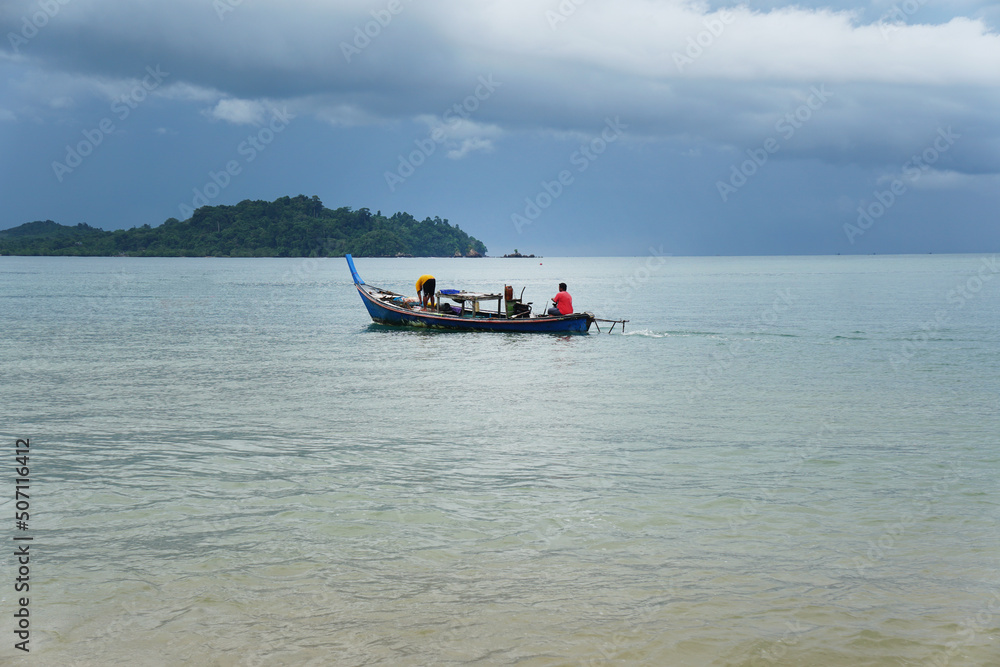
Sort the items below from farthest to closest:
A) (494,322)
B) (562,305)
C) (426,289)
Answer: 1. (426,289)
2. (562,305)
3. (494,322)

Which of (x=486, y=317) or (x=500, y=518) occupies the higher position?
(x=486, y=317)

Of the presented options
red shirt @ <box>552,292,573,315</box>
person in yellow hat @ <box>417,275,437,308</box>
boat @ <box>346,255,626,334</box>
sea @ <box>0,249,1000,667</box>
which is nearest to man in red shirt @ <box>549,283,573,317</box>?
red shirt @ <box>552,292,573,315</box>

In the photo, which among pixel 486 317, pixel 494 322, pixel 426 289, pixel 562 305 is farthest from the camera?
pixel 426 289

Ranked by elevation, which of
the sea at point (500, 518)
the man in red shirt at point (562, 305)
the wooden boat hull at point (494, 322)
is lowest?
the sea at point (500, 518)

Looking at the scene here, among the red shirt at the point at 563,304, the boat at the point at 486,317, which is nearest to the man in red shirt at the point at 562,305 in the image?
the red shirt at the point at 563,304

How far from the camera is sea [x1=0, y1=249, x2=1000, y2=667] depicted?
21.7ft

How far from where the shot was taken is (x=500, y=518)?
9.62 meters

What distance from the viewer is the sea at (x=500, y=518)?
661 cm

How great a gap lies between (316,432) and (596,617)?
9.16 meters

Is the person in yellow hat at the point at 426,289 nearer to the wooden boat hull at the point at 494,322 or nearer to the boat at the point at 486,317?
the boat at the point at 486,317

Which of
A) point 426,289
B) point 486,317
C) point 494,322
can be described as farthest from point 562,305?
point 426,289

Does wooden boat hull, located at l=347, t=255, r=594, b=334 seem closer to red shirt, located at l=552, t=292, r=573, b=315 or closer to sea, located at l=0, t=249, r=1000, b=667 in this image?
red shirt, located at l=552, t=292, r=573, b=315

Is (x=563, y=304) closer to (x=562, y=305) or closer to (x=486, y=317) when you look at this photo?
(x=562, y=305)

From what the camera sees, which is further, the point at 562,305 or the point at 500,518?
the point at 562,305
